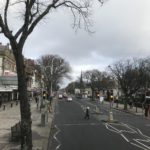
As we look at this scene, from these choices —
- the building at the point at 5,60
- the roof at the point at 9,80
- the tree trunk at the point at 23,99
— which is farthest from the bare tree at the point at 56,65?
the tree trunk at the point at 23,99

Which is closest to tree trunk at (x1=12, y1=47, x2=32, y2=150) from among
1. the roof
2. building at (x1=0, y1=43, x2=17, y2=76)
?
the roof

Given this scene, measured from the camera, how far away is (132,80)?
86562 millimetres

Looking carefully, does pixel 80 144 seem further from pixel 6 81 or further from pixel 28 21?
pixel 6 81

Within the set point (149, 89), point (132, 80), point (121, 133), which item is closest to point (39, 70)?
point (149, 89)

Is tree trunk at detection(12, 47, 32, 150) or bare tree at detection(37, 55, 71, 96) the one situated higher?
bare tree at detection(37, 55, 71, 96)

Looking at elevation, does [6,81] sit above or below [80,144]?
above

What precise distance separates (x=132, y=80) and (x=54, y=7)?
67.4m

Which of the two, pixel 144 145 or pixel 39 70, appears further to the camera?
pixel 39 70

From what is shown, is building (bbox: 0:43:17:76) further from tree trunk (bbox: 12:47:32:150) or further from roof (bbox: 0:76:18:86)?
tree trunk (bbox: 12:47:32:150)

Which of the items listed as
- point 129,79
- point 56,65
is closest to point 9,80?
point 129,79

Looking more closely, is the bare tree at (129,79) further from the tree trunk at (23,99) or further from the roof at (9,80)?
the tree trunk at (23,99)

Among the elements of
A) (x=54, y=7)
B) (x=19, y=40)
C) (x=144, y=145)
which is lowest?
(x=144, y=145)

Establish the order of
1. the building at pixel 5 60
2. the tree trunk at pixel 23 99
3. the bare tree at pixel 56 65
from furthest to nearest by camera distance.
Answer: the bare tree at pixel 56 65
the building at pixel 5 60
the tree trunk at pixel 23 99

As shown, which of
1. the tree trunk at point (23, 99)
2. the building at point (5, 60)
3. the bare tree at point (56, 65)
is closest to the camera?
the tree trunk at point (23, 99)
